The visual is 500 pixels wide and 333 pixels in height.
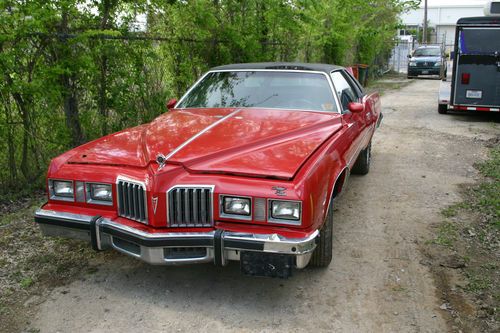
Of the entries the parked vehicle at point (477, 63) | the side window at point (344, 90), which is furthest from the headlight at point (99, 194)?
the parked vehicle at point (477, 63)

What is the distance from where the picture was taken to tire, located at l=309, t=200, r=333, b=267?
381cm

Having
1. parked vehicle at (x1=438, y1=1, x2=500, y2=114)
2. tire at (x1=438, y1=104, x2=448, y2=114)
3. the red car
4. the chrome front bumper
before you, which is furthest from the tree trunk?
tire at (x1=438, y1=104, x2=448, y2=114)

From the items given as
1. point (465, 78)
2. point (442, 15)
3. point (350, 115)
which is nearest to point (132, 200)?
point (350, 115)

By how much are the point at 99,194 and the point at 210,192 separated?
35.5 inches

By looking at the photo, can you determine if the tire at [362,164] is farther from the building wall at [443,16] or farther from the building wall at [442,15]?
the building wall at [442,15]

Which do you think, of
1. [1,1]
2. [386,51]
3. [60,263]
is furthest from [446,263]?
[386,51]

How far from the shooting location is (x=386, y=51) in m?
29.3

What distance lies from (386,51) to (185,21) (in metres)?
23.5

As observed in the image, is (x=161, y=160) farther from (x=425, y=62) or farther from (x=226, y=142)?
(x=425, y=62)

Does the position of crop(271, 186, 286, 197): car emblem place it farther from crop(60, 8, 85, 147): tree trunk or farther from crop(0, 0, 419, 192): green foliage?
crop(60, 8, 85, 147): tree trunk

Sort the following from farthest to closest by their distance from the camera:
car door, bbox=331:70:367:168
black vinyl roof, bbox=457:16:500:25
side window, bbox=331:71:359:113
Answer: black vinyl roof, bbox=457:16:500:25
side window, bbox=331:71:359:113
car door, bbox=331:70:367:168

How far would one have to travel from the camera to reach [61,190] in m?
3.76

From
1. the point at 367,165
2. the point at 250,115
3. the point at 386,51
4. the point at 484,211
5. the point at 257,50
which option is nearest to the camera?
the point at 250,115

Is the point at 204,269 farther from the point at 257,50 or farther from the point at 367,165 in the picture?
the point at 257,50
